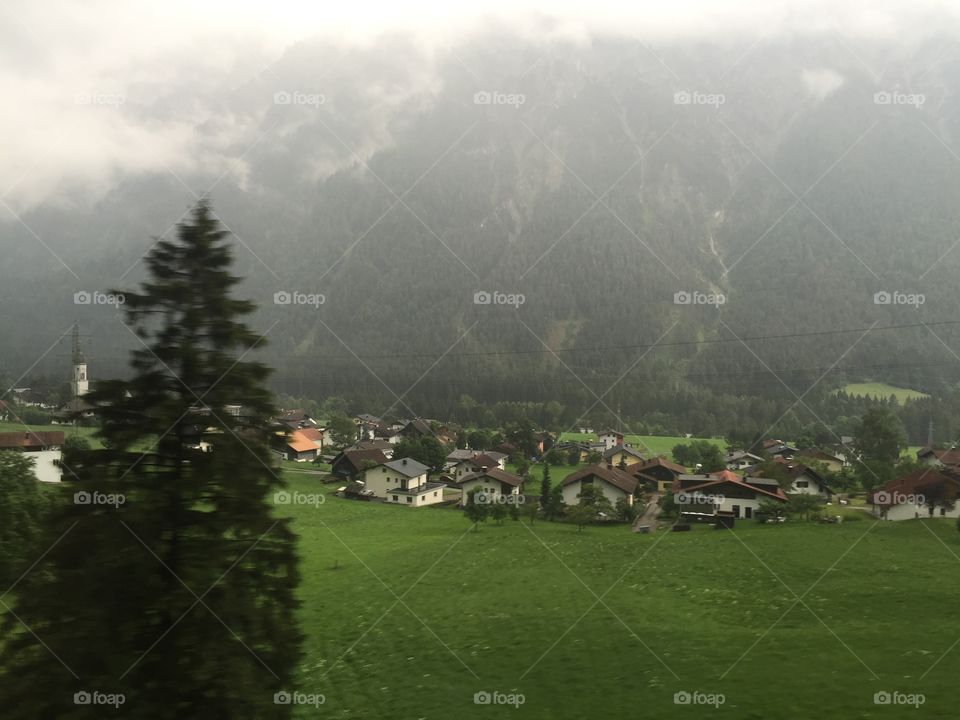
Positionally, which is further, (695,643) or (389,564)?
(389,564)

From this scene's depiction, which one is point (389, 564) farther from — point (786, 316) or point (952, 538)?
point (786, 316)

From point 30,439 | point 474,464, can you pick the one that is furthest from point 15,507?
point 474,464

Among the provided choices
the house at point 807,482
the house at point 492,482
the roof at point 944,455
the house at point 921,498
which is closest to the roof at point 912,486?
the house at point 921,498

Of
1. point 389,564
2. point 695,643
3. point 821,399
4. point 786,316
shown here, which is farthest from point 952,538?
point 786,316

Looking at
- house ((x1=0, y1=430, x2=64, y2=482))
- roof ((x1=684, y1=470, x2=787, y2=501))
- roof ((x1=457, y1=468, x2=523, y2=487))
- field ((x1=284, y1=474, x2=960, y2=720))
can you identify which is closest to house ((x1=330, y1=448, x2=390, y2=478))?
roof ((x1=457, y1=468, x2=523, y2=487))

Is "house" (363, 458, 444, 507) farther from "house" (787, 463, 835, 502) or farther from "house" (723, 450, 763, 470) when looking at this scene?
"house" (787, 463, 835, 502)
